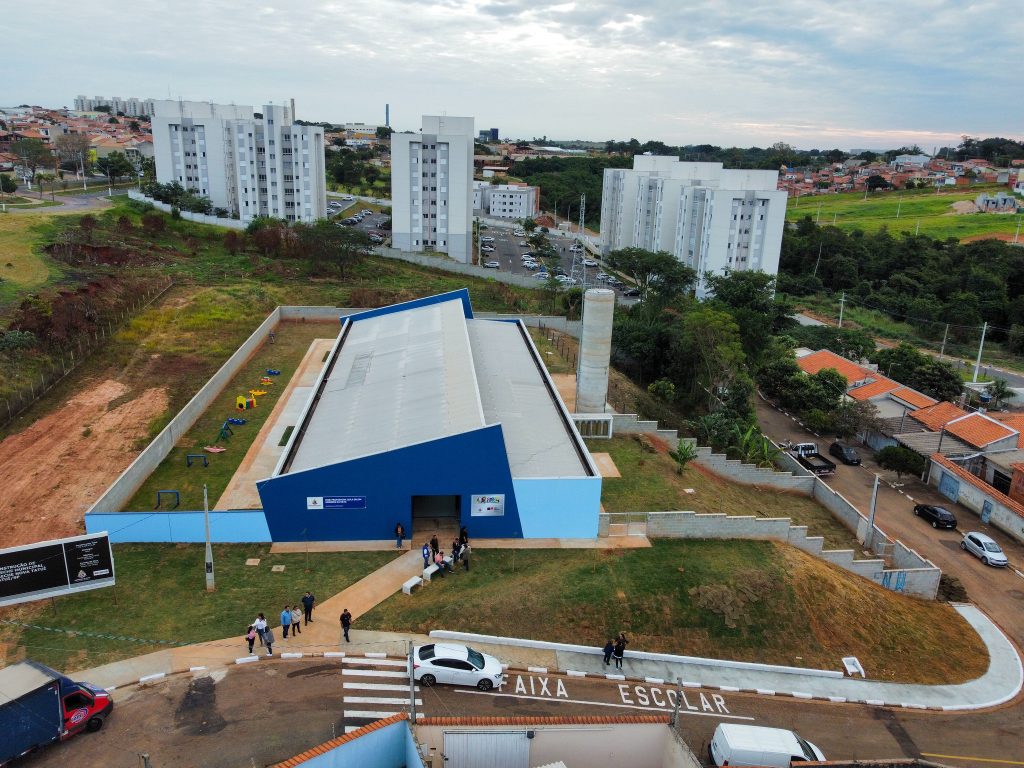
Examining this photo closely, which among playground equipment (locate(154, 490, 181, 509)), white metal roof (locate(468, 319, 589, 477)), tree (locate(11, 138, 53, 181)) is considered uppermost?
tree (locate(11, 138, 53, 181))

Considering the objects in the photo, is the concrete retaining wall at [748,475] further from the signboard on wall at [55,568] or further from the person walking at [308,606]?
the signboard on wall at [55,568]

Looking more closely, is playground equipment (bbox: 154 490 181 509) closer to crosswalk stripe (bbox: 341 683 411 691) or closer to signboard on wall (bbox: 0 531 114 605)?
signboard on wall (bbox: 0 531 114 605)

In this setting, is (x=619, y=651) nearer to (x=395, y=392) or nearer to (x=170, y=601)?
(x=170, y=601)

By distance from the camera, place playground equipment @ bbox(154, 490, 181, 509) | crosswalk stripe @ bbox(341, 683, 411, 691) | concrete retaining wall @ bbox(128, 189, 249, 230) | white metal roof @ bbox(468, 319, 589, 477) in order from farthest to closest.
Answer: concrete retaining wall @ bbox(128, 189, 249, 230) < white metal roof @ bbox(468, 319, 589, 477) < playground equipment @ bbox(154, 490, 181, 509) < crosswalk stripe @ bbox(341, 683, 411, 691)

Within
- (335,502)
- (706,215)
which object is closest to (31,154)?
(706,215)

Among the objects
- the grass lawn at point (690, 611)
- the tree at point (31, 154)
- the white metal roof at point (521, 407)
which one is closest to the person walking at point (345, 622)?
the grass lawn at point (690, 611)

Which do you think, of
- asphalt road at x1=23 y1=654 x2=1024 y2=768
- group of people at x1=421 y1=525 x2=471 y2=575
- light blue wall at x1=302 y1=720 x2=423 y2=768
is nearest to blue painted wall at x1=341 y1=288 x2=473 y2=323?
group of people at x1=421 y1=525 x2=471 y2=575

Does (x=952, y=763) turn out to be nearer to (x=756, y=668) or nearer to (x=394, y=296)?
(x=756, y=668)
